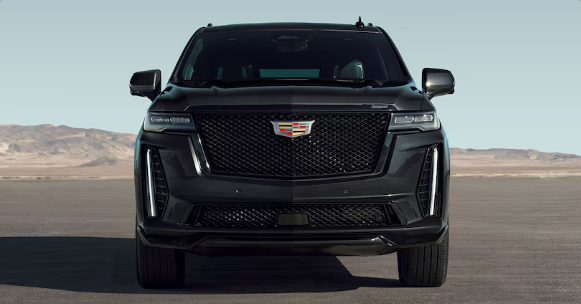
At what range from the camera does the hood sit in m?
6.34

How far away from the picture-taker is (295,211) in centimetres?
623

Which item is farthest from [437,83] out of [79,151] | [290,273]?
[79,151]

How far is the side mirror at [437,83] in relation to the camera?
752 centimetres

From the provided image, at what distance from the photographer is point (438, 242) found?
21.5ft

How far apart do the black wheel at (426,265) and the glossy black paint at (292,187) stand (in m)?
0.45

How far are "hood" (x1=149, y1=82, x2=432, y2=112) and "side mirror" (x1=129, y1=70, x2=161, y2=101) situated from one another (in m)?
0.87

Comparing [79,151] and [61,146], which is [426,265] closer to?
[79,151]

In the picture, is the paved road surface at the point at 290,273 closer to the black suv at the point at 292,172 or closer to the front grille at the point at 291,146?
the black suv at the point at 292,172

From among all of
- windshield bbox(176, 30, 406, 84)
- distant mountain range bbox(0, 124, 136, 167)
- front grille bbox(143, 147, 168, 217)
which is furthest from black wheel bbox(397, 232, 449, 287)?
distant mountain range bbox(0, 124, 136, 167)

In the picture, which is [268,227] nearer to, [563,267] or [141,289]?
[141,289]

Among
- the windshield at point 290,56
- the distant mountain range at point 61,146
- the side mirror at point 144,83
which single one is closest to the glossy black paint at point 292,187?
the side mirror at point 144,83

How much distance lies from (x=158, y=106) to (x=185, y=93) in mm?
220

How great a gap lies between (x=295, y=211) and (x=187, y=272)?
226 cm

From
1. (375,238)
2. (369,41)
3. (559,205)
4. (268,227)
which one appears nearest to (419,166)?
(375,238)
